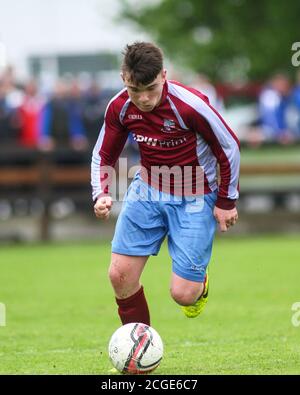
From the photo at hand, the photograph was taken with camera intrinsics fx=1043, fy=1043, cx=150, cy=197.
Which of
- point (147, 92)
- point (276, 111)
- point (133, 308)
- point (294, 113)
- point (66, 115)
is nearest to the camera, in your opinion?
point (147, 92)

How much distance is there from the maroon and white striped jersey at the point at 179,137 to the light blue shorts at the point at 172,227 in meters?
0.16

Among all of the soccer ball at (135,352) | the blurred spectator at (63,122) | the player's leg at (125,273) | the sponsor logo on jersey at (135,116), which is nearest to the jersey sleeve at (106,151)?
the sponsor logo on jersey at (135,116)

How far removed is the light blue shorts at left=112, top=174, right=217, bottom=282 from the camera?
6.76 meters

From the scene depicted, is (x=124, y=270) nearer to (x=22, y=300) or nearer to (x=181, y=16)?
(x=22, y=300)

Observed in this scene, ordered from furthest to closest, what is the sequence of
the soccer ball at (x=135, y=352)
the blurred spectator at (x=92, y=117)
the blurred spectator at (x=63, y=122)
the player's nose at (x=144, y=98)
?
1. the blurred spectator at (x=92, y=117)
2. the blurred spectator at (x=63, y=122)
3. the player's nose at (x=144, y=98)
4. the soccer ball at (x=135, y=352)

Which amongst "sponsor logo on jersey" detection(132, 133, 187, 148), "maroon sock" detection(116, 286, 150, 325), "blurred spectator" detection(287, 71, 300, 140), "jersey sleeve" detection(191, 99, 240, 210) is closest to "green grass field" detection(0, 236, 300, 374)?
"maroon sock" detection(116, 286, 150, 325)

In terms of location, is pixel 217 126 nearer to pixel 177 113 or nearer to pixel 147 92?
pixel 177 113

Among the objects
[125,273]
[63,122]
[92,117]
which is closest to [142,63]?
[125,273]

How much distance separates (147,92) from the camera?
21.0 ft

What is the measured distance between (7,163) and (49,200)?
0.93 metres

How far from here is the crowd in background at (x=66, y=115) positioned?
16.5 metres

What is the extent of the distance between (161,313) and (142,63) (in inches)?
141

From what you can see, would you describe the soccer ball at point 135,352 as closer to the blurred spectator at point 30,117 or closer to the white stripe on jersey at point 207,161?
the white stripe on jersey at point 207,161
